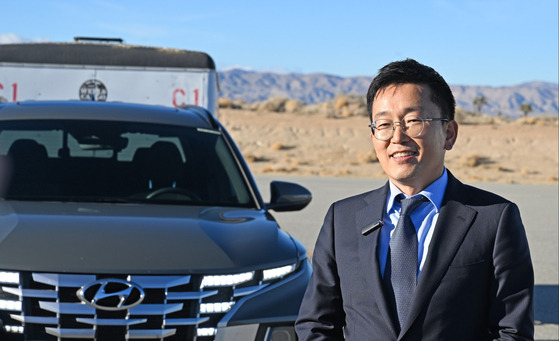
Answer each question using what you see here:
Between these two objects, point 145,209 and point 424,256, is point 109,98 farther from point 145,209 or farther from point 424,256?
point 424,256

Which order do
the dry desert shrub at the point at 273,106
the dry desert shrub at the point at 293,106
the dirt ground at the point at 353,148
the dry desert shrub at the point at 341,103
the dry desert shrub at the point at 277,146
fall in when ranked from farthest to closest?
the dry desert shrub at the point at 341,103 < the dry desert shrub at the point at 293,106 < the dry desert shrub at the point at 273,106 < the dry desert shrub at the point at 277,146 < the dirt ground at the point at 353,148

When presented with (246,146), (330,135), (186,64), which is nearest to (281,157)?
(246,146)

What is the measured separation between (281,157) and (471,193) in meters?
39.1

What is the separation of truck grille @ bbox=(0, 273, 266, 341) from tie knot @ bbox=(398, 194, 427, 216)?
155 cm

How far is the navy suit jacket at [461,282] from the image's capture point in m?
2.24

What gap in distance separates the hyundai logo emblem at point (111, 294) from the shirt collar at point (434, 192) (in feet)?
4.87

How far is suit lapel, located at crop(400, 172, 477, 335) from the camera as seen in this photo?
2.25m

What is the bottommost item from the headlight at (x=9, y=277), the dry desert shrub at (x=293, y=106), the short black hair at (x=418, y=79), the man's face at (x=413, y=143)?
the dry desert shrub at (x=293, y=106)

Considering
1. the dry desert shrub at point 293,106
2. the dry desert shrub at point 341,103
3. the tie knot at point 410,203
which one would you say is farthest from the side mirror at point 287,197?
the dry desert shrub at point 341,103

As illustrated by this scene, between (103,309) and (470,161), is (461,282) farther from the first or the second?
(470,161)

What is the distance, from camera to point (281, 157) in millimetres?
41562

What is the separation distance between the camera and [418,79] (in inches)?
95.7

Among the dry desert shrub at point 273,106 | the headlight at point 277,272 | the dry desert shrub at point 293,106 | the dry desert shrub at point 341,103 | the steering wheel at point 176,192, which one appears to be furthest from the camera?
the dry desert shrub at point 341,103

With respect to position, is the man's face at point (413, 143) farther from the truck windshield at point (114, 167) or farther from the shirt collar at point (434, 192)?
the truck windshield at point (114, 167)
